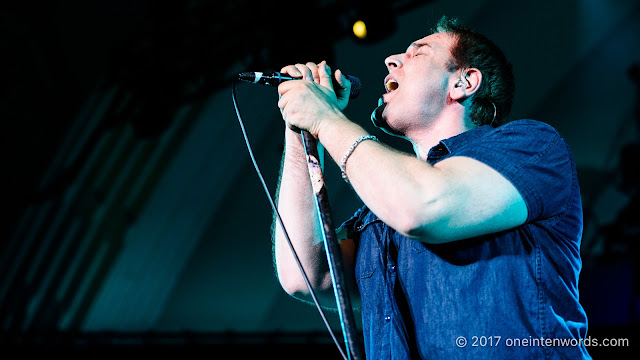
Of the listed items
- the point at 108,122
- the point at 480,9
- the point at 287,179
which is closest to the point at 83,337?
the point at 108,122

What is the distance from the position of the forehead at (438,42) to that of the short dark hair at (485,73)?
0.05 feet

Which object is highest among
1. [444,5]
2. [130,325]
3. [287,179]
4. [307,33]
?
[444,5]

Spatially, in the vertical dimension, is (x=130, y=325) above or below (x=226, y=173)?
below

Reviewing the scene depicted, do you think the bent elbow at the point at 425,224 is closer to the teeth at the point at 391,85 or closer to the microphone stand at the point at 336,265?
the microphone stand at the point at 336,265

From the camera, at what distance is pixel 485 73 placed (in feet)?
6.08

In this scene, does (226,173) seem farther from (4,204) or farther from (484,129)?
(484,129)

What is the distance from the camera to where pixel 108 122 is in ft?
17.9

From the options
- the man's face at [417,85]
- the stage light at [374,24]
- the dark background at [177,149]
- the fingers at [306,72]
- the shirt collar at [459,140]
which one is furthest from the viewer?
the dark background at [177,149]

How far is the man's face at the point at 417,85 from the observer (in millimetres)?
1721

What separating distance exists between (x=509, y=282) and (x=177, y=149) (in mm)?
4728

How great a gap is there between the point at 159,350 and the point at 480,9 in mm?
3759

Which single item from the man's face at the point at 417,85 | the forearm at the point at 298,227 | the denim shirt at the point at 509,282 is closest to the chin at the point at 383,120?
the man's face at the point at 417,85

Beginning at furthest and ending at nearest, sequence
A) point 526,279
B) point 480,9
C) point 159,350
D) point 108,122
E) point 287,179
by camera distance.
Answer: point 108,122
point 480,9
point 159,350
point 287,179
point 526,279

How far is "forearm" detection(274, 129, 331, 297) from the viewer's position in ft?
5.76
